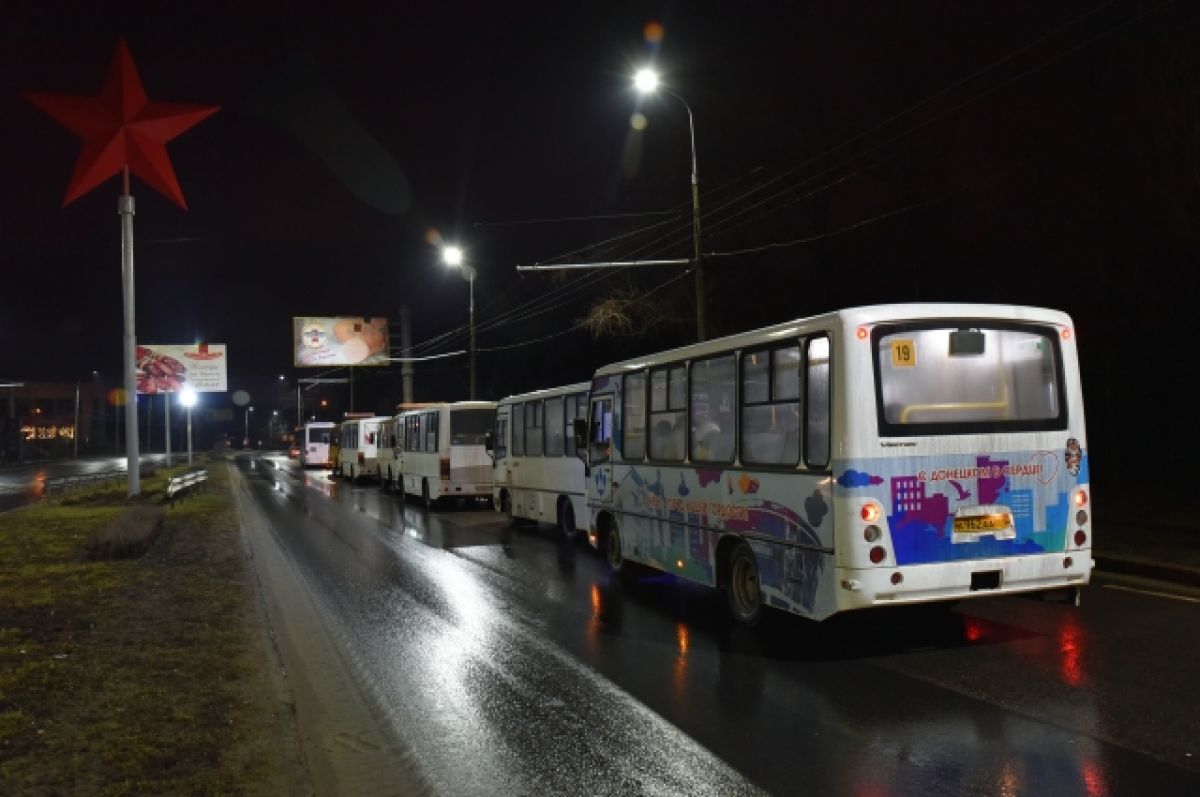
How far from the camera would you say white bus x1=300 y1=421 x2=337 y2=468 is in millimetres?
63812

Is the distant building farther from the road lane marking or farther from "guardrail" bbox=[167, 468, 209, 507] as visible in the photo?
the road lane marking

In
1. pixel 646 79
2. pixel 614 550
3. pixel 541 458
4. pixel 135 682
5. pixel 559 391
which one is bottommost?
pixel 135 682

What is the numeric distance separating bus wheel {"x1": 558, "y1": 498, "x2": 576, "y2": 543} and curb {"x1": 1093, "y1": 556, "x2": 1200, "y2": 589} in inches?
338

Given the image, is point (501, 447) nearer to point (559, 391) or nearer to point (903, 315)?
point (559, 391)

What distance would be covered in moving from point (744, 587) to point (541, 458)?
9604 mm

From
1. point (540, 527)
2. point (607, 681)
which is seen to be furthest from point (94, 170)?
point (607, 681)

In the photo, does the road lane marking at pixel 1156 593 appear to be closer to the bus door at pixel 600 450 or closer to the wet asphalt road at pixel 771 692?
the wet asphalt road at pixel 771 692

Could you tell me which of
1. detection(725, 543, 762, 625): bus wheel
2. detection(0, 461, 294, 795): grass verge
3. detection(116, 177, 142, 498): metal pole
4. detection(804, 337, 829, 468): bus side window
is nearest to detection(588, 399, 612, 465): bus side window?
detection(725, 543, 762, 625): bus wheel

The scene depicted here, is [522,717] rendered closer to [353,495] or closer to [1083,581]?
[1083,581]

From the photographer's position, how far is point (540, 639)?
905cm

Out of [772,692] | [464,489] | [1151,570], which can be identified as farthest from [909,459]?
[464,489]

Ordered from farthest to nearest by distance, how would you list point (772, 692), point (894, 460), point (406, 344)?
point (406, 344), point (894, 460), point (772, 692)

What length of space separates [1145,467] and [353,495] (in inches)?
987

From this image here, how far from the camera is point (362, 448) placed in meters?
42.1
